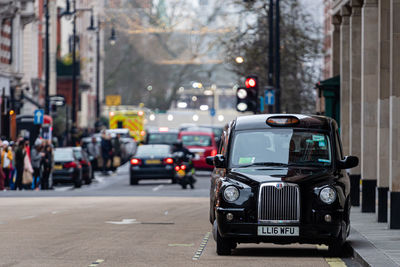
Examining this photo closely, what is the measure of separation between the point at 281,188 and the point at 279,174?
0.31 metres

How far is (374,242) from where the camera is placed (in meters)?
15.6

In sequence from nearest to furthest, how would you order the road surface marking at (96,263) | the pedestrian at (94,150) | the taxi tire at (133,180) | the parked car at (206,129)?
the road surface marking at (96,263), the taxi tire at (133,180), the pedestrian at (94,150), the parked car at (206,129)

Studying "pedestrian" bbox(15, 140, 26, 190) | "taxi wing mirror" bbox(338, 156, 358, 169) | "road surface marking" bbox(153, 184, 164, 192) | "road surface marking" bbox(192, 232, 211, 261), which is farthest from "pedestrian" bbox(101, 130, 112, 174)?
"taxi wing mirror" bbox(338, 156, 358, 169)

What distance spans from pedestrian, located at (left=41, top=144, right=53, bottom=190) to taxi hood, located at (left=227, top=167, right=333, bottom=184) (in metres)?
24.1

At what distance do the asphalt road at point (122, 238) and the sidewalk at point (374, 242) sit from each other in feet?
1.18


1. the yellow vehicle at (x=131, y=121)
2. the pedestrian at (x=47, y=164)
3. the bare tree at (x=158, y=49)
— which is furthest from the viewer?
the bare tree at (x=158, y=49)

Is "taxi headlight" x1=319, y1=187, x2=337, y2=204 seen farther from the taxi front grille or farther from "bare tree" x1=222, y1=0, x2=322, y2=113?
"bare tree" x1=222, y1=0, x2=322, y2=113

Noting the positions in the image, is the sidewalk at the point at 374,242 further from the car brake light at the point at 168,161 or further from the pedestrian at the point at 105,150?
the pedestrian at the point at 105,150

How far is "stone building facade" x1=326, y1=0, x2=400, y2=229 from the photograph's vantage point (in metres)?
18.5

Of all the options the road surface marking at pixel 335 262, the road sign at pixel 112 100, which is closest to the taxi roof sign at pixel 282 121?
the road surface marking at pixel 335 262

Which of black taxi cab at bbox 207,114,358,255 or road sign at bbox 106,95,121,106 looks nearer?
black taxi cab at bbox 207,114,358,255

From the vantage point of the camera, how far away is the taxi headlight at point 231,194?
14.2 metres

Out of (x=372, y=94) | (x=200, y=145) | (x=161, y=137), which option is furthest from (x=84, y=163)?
(x=372, y=94)

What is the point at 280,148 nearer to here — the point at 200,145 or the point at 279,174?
the point at 279,174
